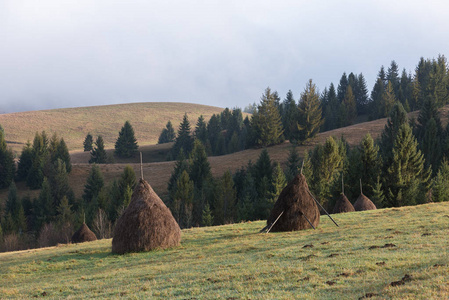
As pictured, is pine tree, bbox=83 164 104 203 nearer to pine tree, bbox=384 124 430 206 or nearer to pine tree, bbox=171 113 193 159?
pine tree, bbox=171 113 193 159

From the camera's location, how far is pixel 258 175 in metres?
71.5

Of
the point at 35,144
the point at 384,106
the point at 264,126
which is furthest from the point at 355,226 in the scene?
the point at 384,106

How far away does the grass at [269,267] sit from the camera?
383 inches

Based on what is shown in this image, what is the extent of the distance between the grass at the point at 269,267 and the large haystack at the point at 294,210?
993 millimetres

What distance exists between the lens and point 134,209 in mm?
21156

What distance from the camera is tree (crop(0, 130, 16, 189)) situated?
9228 centimetres

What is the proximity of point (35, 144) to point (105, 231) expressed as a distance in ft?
164

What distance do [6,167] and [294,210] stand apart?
89.0m

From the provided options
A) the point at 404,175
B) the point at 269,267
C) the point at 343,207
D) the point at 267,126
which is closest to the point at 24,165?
the point at 267,126

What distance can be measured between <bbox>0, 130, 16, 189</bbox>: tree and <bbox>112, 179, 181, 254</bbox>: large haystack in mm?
83965

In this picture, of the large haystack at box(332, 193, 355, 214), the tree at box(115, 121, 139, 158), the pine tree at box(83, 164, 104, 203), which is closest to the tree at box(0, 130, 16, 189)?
the pine tree at box(83, 164, 104, 203)

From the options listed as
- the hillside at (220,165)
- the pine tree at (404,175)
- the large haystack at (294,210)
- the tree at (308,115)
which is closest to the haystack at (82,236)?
the large haystack at (294,210)

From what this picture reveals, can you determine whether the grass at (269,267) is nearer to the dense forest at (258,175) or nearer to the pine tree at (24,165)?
the dense forest at (258,175)

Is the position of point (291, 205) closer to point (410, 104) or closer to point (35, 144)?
point (35, 144)
